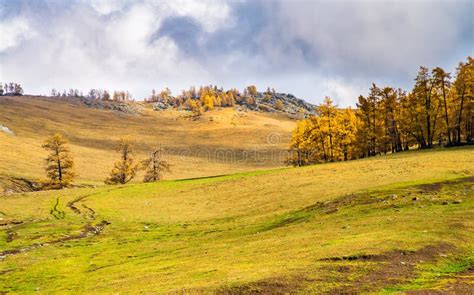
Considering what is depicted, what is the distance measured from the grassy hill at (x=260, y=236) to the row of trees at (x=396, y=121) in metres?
26.2

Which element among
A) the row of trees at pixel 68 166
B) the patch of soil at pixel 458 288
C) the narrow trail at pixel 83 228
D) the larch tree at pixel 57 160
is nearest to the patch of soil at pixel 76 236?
the narrow trail at pixel 83 228

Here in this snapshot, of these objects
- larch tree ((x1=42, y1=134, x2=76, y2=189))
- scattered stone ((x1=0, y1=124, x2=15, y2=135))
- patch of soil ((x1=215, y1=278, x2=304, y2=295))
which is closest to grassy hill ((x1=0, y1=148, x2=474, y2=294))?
patch of soil ((x1=215, y1=278, x2=304, y2=295))

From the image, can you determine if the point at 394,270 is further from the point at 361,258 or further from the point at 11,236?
the point at 11,236

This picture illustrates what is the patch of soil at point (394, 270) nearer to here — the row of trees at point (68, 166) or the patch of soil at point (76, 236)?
the patch of soil at point (76, 236)

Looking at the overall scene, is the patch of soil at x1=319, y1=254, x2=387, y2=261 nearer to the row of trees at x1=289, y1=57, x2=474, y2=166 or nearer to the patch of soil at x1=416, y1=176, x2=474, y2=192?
the patch of soil at x1=416, y1=176, x2=474, y2=192

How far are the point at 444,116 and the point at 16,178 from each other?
3885 inches

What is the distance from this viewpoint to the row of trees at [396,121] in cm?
8369

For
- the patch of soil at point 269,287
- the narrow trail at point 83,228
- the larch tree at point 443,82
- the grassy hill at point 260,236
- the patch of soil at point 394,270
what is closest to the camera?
the patch of soil at point 394,270

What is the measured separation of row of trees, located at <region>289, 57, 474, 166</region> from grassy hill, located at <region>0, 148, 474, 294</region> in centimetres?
2617

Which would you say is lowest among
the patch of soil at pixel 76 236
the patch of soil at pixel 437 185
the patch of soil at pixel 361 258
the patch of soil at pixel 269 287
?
the patch of soil at pixel 76 236

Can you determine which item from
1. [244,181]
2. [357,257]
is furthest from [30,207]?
[357,257]

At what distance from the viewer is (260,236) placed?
3128 centimetres

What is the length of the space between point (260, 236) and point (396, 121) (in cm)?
7340

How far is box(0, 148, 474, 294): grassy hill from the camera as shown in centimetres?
1759
